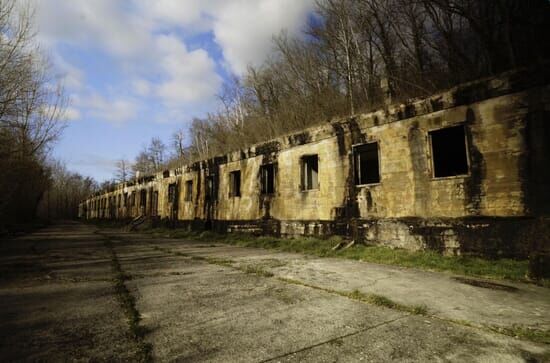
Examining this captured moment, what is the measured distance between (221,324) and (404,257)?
17.0ft

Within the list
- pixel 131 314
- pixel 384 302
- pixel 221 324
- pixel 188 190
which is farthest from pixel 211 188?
pixel 221 324

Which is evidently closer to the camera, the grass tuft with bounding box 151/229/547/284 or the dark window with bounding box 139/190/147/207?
the grass tuft with bounding box 151/229/547/284

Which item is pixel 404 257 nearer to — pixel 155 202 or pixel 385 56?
pixel 385 56

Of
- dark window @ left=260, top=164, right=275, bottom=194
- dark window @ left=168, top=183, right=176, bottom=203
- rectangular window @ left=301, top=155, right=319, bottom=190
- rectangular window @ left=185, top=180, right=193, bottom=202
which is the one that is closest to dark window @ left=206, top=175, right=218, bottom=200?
rectangular window @ left=185, top=180, right=193, bottom=202

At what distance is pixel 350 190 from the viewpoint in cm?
906

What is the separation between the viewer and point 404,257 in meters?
7.02

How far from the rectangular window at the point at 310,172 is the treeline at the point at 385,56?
2804mm

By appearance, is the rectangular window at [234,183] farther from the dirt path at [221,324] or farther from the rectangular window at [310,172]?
the dirt path at [221,324]

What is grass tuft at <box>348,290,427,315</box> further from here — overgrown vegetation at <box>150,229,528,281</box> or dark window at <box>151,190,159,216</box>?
dark window at <box>151,190,159,216</box>

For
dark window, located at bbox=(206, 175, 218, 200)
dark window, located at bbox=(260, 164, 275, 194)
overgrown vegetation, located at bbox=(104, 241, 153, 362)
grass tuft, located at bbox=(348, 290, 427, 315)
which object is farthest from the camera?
dark window, located at bbox=(206, 175, 218, 200)

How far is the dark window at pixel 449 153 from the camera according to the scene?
27.4 feet

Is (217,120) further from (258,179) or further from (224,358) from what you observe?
(224,358)

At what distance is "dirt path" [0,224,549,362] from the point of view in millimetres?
2547

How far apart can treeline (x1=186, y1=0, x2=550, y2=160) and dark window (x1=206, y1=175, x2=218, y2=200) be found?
18.0 feet
